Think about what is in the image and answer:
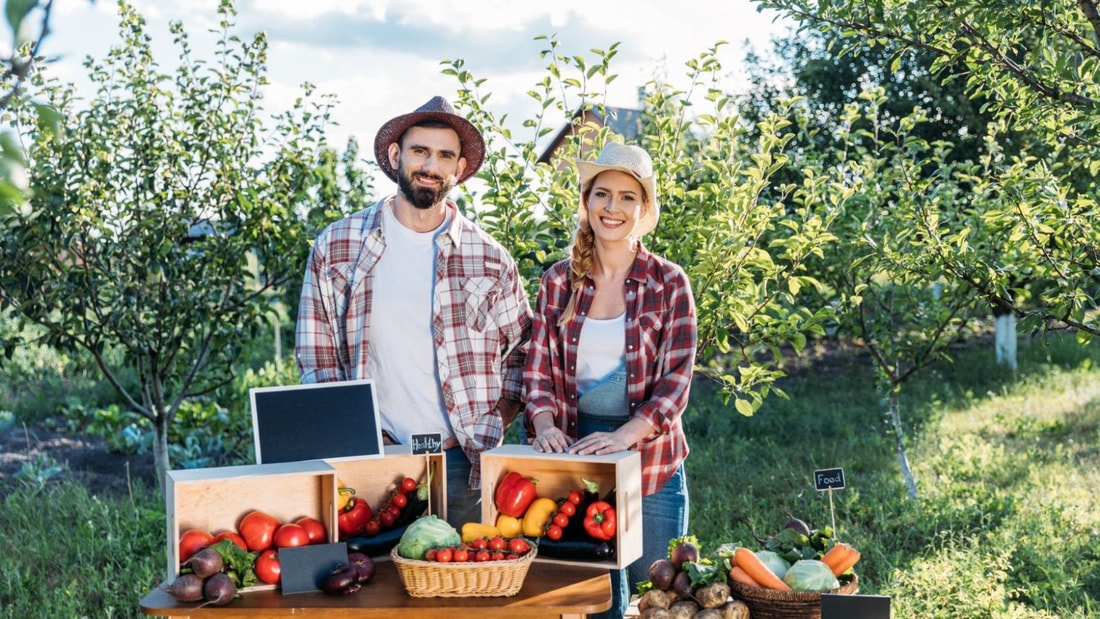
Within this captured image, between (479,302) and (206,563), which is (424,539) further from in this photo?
(479,302)

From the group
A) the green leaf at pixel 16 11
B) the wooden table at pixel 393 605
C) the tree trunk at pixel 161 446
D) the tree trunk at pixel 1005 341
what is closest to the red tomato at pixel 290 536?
the wooden table at pixel 393 605

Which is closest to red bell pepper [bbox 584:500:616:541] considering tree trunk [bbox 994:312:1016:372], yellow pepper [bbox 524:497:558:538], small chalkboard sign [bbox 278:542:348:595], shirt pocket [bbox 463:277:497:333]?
yellow pepper [bbox 524:497:558:538]

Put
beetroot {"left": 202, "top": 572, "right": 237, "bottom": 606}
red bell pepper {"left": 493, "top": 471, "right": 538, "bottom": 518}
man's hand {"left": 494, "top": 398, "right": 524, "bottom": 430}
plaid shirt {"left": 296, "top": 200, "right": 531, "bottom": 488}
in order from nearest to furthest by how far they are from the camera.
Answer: beetroot {"left": 202, "top": 572, "right": 237, "bottom": 606} < red bell pepper {"left": 493, "top": 471, "right": 538, "bottom": 518} < plaid shirt {"left": 296, "top": 200, "right": 531, "bottom": 488} < man's hand {"left": 494, "top": 398, "right": 524, "bottom": 430}

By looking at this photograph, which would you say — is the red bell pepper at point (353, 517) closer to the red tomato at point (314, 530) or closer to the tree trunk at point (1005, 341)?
the red tomato at point (314, 530)

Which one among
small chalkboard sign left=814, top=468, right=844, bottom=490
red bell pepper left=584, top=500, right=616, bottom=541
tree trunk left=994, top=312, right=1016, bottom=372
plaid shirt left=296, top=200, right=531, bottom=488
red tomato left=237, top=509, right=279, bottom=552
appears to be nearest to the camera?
red tomato left=237, top=509, right=279, bottom=552

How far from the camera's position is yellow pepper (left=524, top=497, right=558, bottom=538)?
3.09 m

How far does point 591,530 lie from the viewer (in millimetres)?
2992

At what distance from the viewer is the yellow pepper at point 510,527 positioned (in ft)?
10.2

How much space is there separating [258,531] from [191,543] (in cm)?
18

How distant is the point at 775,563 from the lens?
298 centimetres

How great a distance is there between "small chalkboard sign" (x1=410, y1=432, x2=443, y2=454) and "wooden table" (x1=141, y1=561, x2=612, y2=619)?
1.61ft

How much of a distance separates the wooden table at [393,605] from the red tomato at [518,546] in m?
0.11

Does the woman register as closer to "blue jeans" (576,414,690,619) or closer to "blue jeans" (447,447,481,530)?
"blue jeans" (576,414,690,619)

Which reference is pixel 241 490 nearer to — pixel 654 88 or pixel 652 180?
pixel 652 180
